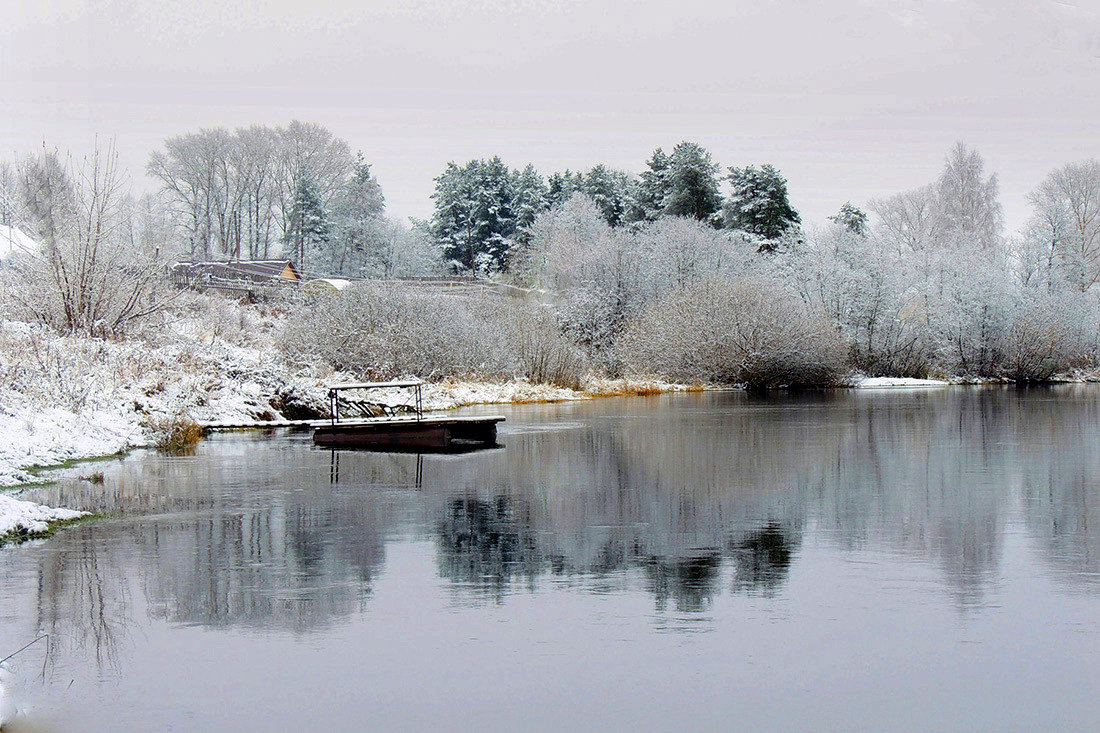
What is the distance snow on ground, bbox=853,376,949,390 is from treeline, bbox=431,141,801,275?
15.1 m

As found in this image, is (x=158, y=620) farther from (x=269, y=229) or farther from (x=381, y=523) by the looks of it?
(x=269, y=229)

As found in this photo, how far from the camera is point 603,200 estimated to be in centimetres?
9438

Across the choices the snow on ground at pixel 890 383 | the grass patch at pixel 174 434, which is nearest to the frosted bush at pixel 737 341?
the snow on ground at pixel 890 383

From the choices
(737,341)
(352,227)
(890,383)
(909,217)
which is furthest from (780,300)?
(352,227)

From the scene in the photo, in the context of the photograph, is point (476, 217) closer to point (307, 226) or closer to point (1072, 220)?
point (307, 226)

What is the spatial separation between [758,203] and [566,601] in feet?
232

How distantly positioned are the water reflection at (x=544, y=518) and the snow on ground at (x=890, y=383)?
34134 mm

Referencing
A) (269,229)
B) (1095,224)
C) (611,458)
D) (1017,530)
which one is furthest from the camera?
(269,229)

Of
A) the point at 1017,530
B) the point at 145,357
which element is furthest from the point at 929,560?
the point at 145,357

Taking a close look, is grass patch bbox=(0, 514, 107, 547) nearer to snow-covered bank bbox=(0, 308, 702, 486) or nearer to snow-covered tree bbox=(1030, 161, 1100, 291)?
snow-covered bank bbox=(0, 308, 702, 486)

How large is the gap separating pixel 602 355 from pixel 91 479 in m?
46.8

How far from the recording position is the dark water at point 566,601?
778 centimetres

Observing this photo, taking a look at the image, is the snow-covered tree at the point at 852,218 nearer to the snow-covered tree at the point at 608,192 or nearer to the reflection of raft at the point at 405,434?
the snow-covered tree at the point at 608,192

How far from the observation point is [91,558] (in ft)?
40.7
